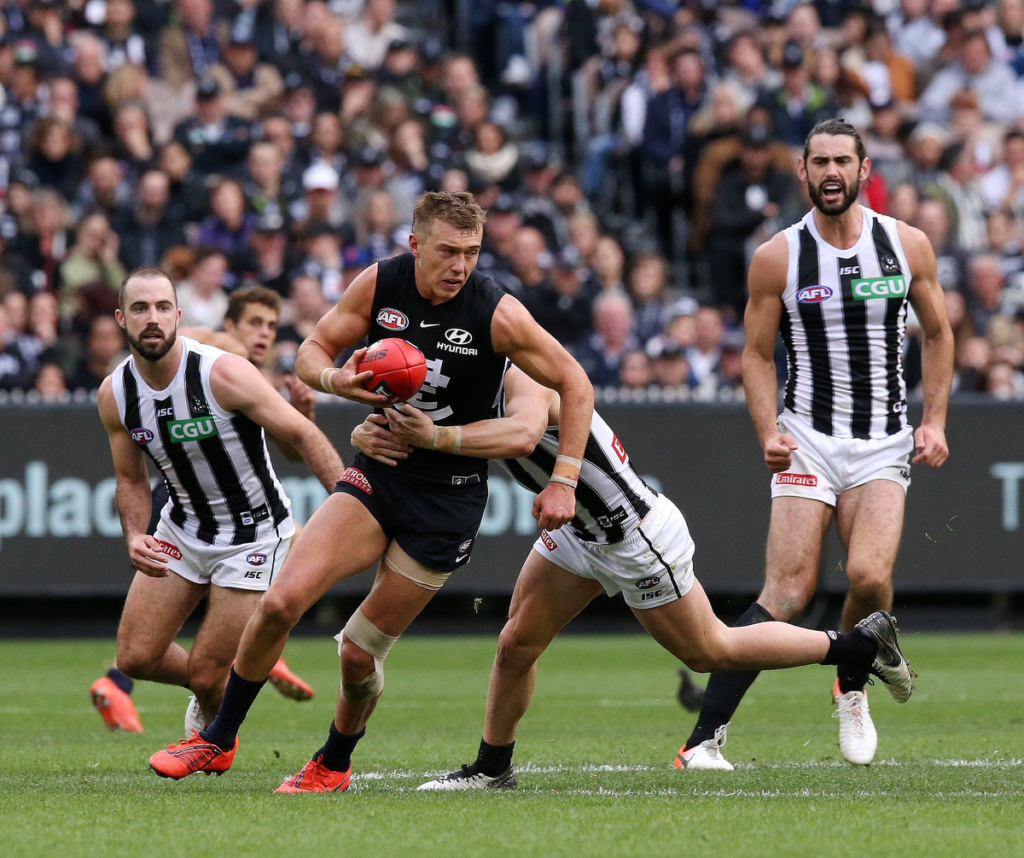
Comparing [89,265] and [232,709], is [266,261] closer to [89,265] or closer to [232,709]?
[89,265]

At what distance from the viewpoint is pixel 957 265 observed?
15.1 m

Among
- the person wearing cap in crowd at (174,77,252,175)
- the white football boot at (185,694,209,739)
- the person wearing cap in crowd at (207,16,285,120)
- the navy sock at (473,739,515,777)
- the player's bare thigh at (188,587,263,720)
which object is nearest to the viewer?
the navy sock at (473,739,515,777)

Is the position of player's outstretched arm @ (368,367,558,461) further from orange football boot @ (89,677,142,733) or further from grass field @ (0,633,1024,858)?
orange football boot @ (89,677,142,733)

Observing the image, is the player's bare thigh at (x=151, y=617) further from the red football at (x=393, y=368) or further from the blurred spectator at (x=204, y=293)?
the blurred spectator at (x=204, y=293)

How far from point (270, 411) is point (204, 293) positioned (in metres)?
7.08

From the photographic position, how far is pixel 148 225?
15.4 metres

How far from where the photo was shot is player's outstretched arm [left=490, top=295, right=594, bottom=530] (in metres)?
5.85

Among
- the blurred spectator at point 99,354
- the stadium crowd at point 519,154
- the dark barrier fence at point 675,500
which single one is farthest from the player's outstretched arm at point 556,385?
the blurred spectator at point 99,354

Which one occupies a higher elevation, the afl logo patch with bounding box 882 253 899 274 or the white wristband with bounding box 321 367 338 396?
the afl logo patch with bounding box 882 253 899 274

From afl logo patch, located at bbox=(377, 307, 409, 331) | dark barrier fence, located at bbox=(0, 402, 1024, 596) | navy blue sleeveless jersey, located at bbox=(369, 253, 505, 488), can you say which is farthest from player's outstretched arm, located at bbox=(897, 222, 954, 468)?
dark barrier fence, located at bbox=(0, 402, 1024, 596)

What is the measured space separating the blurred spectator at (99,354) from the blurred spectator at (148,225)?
1.24 meters

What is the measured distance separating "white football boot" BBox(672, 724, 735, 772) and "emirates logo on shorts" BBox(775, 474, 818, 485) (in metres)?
1.08

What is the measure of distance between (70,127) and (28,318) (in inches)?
91.7

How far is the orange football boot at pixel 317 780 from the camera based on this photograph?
6270mm
